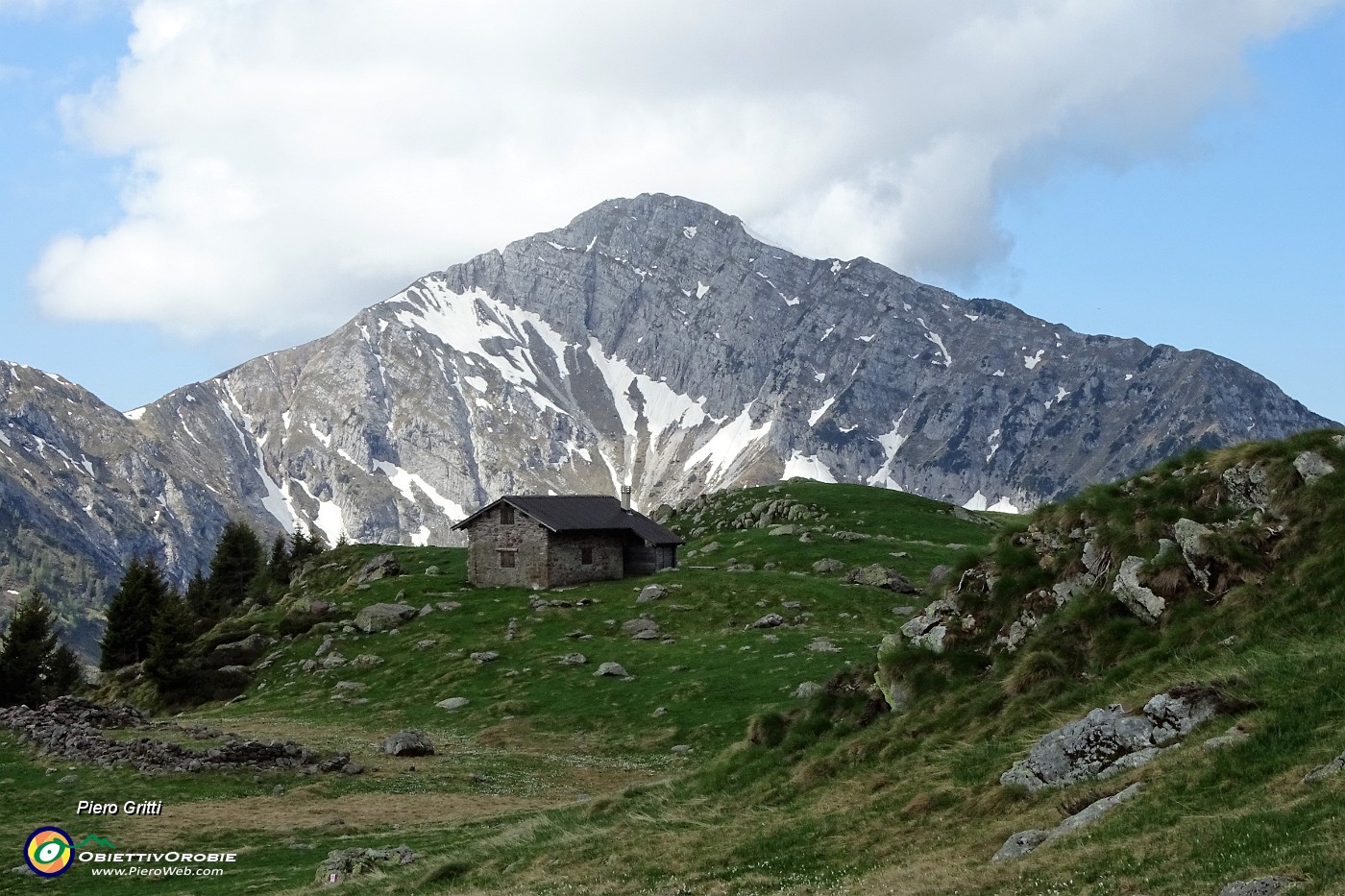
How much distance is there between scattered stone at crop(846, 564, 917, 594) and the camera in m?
71.0

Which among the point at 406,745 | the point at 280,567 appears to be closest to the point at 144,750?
the point at 406,745

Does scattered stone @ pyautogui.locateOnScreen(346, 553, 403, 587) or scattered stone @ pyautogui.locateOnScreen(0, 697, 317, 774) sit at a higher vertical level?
scattered stone @ pyautogui.locateOnScreen(346, 553, 403, 587)

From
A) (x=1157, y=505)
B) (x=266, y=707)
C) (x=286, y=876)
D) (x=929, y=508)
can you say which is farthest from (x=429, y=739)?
(x=929, y=508)

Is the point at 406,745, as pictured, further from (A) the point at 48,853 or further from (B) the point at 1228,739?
(B) the point at 1228,739

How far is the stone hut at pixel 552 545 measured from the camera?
256ft

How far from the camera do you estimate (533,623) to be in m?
66.2

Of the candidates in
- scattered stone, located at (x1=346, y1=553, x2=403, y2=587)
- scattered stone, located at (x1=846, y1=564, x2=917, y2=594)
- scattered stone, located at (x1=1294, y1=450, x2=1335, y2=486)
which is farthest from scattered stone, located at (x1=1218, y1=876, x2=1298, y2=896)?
scattered stone, located at (x1=346, y1=553, x2=403, y2=587)

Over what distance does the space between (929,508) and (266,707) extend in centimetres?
6741

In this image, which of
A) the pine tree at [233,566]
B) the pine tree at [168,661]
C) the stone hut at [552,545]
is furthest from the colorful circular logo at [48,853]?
the pine tree at [233,566]

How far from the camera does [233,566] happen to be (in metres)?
106

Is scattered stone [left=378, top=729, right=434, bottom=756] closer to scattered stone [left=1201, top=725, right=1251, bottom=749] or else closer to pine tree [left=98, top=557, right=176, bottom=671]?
scattered stone [left=1201, top=725, right=1251, bottom=749]

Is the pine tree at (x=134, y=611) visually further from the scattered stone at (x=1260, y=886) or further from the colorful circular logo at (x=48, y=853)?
the scattered stone at (x=1260, y=886)

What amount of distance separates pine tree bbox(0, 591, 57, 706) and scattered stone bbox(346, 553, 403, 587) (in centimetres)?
2073

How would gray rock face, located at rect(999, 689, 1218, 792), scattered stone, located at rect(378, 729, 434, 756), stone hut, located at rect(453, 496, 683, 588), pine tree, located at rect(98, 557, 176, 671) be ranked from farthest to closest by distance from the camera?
pine tree, located at rect(98, 557, 176, 671), stone hut, located at rect(453, 496, 683, 588), scattered stone, located at rect(378, 729, 434, 756), gray rock face, located at rect(999, 689, 1218, 792)
